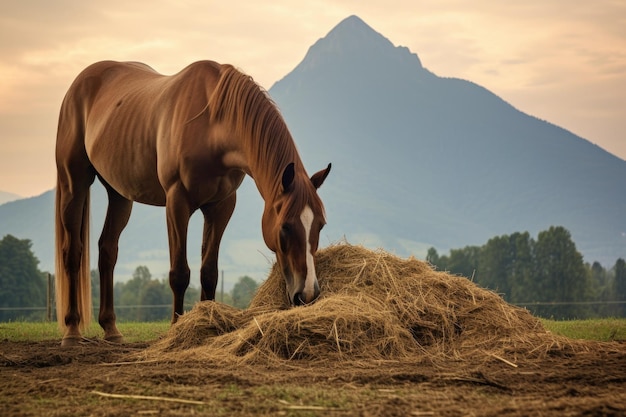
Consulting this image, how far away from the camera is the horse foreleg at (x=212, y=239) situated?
8.27 metres

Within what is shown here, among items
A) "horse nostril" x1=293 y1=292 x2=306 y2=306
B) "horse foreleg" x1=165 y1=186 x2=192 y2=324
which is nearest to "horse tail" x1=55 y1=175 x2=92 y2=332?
"horse foreleg" x1=165 y1=186 x2=192 y2=324

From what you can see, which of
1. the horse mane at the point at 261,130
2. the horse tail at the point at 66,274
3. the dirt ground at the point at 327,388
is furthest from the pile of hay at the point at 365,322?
the horse tail at the point at 66,274

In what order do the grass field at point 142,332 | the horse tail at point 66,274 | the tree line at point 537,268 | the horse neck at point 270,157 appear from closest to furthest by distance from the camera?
the horse neck at point 270,157
the horse tail at point 66,274
the grass field at point 142,332
the tree line at point 537,268

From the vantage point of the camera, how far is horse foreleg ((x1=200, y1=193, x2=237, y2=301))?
325 inches

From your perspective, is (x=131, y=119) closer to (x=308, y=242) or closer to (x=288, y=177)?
(x=288, y=177)

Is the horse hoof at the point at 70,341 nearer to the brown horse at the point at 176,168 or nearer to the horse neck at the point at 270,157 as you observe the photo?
the brown horse at the point at 176,168

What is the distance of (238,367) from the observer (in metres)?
6.05

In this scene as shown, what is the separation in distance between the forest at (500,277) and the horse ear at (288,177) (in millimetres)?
57330

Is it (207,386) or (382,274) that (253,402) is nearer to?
(207,386)

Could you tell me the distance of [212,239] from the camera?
8.38 metres

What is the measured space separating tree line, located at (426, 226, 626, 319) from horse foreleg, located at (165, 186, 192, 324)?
6899cm

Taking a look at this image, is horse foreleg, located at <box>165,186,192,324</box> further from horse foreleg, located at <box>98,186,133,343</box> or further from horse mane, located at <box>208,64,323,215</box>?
horse foreleg, located at <box>98,186,133,343</box>

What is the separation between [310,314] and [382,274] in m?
1.36

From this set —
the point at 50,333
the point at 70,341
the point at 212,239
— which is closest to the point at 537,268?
the point at 50,333
